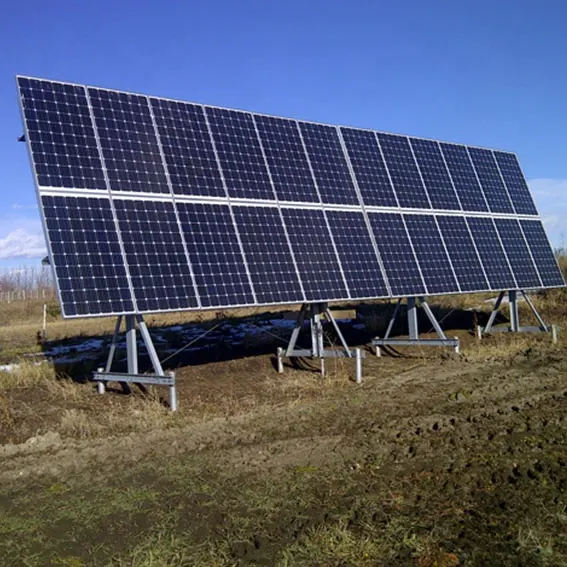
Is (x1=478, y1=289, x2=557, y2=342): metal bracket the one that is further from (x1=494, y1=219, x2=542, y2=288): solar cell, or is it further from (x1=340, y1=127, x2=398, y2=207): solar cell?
(x1=340, y1=127, x2=398, y2=207): solar cell

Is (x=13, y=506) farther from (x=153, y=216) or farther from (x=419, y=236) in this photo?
(x=419, y=236)

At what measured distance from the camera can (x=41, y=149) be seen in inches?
435

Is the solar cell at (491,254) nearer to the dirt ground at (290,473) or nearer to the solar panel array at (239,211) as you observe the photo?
the solar panel array at (239,211)

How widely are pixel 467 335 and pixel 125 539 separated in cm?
1569

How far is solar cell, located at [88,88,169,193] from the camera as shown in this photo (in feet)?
39.1

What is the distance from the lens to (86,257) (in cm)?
1062

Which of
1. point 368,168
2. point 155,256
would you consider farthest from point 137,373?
point 368,168

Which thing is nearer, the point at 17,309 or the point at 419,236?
the point at 419,236

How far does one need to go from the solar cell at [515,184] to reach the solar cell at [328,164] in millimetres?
7427

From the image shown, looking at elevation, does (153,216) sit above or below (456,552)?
above

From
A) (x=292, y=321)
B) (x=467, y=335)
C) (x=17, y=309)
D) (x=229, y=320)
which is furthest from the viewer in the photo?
(x=17, y=309)

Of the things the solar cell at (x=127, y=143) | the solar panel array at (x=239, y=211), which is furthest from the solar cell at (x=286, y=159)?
→ the solar cell at (x=127, y=143)

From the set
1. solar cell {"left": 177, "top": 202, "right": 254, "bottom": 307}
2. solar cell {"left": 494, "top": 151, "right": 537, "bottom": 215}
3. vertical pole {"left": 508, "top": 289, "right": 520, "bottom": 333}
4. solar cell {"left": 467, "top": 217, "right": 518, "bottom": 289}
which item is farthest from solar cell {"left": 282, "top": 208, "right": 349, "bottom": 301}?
solar cell {"left": 494, "top": 151, "right": 537, "bottom": 215}

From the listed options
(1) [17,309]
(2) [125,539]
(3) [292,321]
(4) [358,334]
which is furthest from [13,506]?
(1) [17,309]
